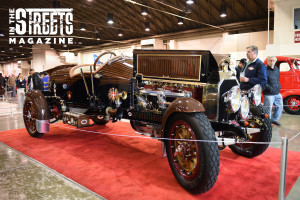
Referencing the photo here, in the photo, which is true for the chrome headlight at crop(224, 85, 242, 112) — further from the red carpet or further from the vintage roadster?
the red carpet

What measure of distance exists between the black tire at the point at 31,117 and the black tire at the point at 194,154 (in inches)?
119

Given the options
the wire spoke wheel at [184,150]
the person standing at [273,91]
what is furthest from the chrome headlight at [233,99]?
the person standing at [273,91]

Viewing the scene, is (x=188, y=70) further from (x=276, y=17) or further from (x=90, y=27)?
(x=90, y=27)

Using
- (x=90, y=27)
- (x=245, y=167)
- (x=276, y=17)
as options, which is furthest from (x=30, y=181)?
(x=90, y=27)

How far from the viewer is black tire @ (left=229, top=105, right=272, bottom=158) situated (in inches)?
125

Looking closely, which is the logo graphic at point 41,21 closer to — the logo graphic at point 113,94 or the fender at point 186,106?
the logo graphic at point 113,94

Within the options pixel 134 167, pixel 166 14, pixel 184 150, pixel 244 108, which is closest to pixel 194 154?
pixel 184 150

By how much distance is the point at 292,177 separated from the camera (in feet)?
9.41

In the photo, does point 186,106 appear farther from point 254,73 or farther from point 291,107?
point 291,107

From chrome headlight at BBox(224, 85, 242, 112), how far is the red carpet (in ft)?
2.75

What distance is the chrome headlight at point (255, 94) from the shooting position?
3.04 metres

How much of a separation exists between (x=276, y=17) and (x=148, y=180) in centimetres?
878

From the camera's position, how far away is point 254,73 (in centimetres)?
374

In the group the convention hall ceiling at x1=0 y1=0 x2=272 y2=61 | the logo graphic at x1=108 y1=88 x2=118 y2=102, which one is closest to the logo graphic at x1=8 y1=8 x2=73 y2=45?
the convention hall ceiling at x1=0 y1=0 x2=272 y2=61
